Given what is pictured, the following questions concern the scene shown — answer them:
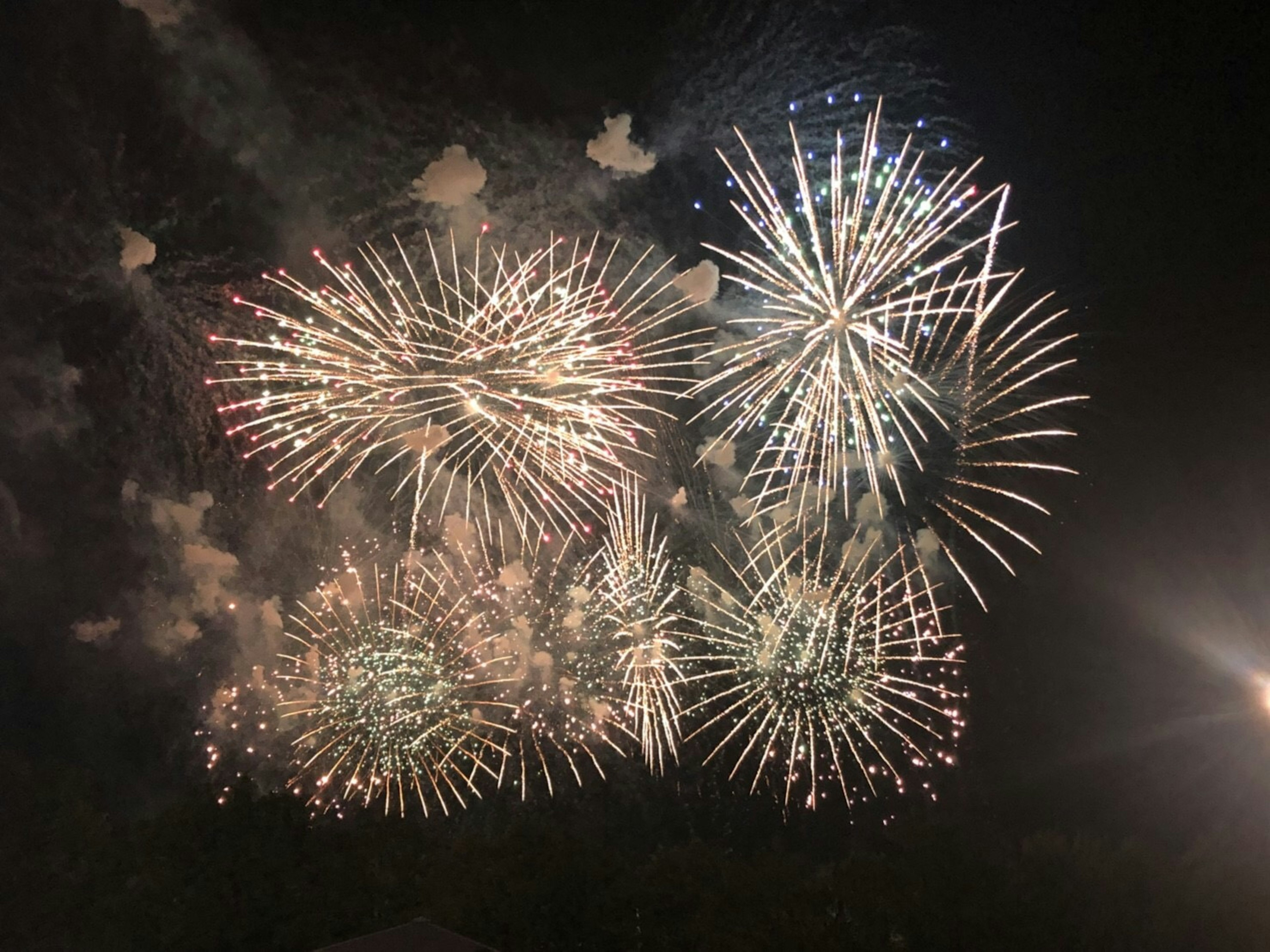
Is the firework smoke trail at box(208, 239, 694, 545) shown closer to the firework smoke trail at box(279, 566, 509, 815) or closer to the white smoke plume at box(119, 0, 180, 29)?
the firework smoke trail at box(279, 566, 509, 815)

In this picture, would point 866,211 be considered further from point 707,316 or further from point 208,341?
point 208,341

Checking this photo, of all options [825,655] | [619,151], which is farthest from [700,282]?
[825,655]

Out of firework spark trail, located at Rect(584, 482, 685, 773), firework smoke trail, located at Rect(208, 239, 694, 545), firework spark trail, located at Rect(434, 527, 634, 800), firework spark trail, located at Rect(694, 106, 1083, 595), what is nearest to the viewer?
firework spark trail, located at Rect(694, 106, 1083, 595)

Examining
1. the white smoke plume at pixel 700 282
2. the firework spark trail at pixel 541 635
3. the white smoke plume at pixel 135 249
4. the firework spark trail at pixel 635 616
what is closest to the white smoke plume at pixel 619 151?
the white smoke plume at pixel 700 282

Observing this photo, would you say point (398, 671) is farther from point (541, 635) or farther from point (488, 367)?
point (488, 367)

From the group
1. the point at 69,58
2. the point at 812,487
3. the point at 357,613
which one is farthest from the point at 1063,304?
the point at 69,58

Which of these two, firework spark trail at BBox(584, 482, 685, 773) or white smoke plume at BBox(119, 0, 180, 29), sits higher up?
white smoke plume at BBox(119, 0, 180, 29)

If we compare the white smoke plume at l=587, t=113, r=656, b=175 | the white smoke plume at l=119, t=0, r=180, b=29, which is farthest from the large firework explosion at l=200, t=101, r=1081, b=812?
the white smoke plume at l=119, t=0, r=180, b=29

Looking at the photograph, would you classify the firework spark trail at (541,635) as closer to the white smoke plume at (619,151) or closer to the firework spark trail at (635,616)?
the firework spark trail at (635,616)
